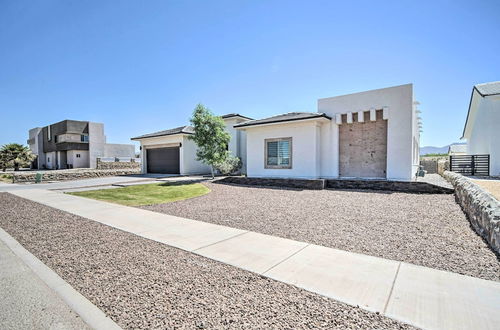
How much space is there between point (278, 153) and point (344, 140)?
14.3 ft

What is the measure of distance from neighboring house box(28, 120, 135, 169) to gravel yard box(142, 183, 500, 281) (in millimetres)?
39159

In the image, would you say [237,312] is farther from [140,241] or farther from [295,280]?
[140,241]

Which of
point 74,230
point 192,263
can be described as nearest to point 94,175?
point 74,230

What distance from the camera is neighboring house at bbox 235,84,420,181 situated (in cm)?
1330

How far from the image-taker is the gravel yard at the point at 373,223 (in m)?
4.32

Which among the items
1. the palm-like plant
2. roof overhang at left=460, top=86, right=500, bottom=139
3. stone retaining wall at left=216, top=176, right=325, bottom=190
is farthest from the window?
the palm-like plant

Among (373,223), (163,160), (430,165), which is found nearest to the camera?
(373,223)

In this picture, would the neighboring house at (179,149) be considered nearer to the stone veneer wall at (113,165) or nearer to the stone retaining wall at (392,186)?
the stone veneer wall at (113,165)

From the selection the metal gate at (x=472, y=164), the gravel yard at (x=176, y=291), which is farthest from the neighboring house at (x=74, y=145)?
the metal gate at (x=472, y=164)

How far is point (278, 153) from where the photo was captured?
1683cm

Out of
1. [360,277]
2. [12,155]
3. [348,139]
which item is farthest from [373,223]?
[12,155]

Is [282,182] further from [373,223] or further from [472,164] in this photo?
[472,164]

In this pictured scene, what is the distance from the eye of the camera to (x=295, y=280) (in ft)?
11.4

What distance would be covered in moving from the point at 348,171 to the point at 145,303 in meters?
14.5
